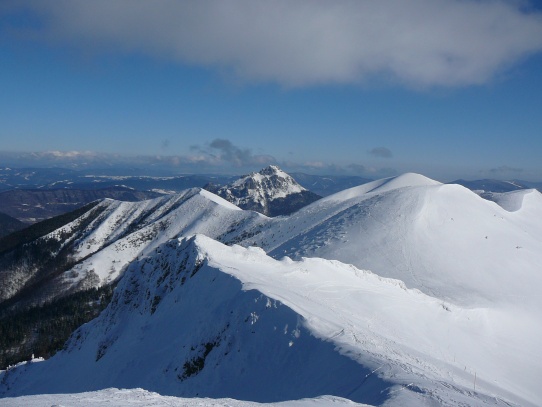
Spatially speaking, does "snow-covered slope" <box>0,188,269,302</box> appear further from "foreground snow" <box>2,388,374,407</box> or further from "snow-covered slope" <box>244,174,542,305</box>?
"foreground snow" <box>2,388,374,407</box>

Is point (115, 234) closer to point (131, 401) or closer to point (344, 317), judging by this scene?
point (344, 317)

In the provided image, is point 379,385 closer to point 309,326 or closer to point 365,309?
point 309,326

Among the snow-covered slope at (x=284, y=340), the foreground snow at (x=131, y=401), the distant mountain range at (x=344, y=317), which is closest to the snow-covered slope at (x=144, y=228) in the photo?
Answer: the distant mountain range at (x=344, y=317)

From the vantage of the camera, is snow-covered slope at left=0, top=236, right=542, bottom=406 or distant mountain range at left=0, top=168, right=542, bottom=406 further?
distant mountain range at left=0, top=168, right=542, bottom=406

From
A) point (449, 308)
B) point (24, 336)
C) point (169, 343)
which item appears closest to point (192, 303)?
point (169, 343)

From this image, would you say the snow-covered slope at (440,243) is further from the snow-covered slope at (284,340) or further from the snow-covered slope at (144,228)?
the snow-covered slope at (144,228)

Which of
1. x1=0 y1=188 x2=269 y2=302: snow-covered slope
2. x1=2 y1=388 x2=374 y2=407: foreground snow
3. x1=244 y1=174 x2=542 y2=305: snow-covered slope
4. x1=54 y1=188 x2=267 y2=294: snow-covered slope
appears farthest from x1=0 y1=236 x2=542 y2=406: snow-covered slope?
x1=54 y1=188 x2=267 y2=294: snow-covered slope
